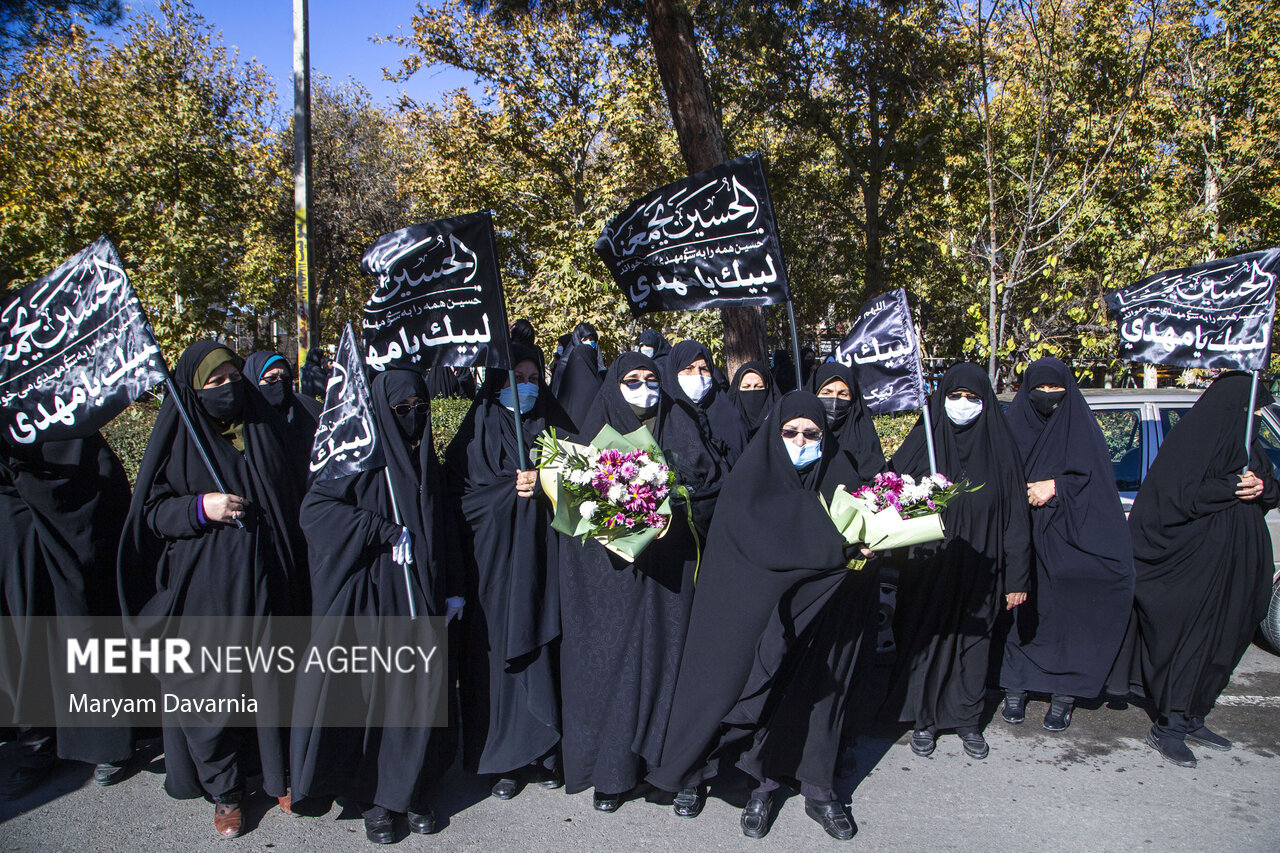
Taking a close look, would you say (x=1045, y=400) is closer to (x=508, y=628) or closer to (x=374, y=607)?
(x=508, y=628)

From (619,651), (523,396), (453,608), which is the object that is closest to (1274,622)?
(619,651)

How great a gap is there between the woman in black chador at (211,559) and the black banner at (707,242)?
225cm

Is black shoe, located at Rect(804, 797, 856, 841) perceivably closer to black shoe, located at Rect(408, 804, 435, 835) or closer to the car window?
black shoe, located at Rect(408, 804, 435, 835)

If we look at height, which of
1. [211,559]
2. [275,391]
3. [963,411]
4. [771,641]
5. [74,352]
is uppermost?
[74,352]

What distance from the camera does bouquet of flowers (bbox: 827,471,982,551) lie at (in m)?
3.07

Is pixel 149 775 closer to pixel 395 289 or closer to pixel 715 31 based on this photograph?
pixel 395 289

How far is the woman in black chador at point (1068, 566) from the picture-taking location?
4.18m

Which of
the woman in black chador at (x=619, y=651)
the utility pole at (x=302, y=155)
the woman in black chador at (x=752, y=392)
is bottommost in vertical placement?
the woman in black chador at (x=619, y=651)

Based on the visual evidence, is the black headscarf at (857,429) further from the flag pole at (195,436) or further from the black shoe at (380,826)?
the flag pole at (195,436)

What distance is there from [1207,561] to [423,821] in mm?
3719

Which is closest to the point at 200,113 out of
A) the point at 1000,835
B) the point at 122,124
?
the point at 122,124

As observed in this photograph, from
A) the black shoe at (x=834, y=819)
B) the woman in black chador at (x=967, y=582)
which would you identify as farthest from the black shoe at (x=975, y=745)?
the black shoe at (x=834, y=819)

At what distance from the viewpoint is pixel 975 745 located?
156 inches

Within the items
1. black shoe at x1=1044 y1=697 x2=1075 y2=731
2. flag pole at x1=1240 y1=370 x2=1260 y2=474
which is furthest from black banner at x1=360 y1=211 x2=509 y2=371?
flag pole at x1=1240 y1=370 x2=1260 y2=474
